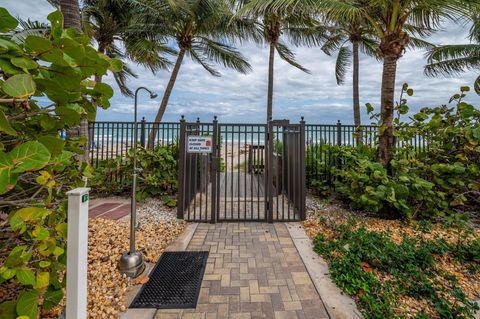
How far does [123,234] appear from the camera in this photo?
3.54 meters

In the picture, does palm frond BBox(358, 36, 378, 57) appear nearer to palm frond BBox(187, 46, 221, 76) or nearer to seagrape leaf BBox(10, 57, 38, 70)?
palm frond BBox(187, 46, 221, 76)

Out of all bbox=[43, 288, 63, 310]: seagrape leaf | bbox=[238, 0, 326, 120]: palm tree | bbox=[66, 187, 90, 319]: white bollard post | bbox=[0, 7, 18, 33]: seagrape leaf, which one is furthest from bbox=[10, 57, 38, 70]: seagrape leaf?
bbox=[238, 0, 326, 120]: palm tree

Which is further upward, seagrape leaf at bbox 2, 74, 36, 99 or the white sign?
seagrape leaf at bbox 2, 74, 36, 99

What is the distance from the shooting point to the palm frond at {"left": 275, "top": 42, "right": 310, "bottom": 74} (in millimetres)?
10258

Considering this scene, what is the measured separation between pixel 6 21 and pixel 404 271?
377 centimetres

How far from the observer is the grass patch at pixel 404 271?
203cm

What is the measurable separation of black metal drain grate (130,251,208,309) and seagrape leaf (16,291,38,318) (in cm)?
119

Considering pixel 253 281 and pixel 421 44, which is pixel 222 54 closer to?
pixel 421 44

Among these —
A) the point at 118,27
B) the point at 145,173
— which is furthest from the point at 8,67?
the point at 118,27

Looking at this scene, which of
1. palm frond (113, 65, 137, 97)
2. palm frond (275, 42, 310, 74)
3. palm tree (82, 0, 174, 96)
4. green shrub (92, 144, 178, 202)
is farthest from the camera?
palm frond (113, 65, 137, 97)

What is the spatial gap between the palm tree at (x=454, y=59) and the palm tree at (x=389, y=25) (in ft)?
21.0

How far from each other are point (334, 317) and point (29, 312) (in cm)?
214

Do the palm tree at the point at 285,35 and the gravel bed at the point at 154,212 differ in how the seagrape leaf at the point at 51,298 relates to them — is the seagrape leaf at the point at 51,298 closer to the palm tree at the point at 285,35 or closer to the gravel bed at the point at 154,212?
the gravel bed at the point at 154,212

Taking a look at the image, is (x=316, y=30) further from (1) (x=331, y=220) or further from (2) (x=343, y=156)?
(1) (x=331, y=220)
